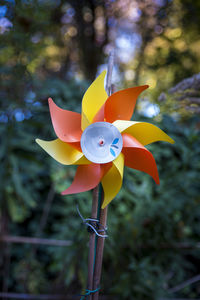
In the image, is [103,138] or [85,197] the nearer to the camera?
[103,138]

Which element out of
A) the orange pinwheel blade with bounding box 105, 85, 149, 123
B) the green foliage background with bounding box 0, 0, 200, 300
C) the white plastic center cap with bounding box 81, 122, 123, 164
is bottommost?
the green foliage background with bounding box 0, 0, 200, 300

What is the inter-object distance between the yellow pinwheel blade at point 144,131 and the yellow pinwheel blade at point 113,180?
6 cm

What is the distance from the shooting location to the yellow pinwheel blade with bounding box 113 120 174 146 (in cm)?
50

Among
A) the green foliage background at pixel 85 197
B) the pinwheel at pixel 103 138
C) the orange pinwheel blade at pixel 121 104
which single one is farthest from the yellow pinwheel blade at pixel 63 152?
the green foliage background at pixel 85 197

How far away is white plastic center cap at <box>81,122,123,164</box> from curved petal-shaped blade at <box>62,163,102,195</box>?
0.19 ft

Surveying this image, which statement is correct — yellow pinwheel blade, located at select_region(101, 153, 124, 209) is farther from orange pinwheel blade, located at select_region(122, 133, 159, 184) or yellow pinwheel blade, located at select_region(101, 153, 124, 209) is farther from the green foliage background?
the green foliage background

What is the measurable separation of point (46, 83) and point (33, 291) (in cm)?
135

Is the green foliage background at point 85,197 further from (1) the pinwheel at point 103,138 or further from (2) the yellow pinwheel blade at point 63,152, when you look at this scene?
(2) the yellow pinwheel blade at point 63,152

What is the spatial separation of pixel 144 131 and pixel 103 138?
0.35 ft

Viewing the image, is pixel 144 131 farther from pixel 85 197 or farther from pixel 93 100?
pixel 85 197

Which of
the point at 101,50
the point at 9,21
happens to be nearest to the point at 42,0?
the point at 9,21

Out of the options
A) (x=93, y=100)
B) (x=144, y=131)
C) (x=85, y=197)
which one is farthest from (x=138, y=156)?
(x=85, y=197)

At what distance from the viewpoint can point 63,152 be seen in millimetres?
517

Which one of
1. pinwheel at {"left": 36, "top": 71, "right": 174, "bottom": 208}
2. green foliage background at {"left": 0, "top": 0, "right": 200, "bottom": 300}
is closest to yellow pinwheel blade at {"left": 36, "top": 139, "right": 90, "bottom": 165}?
pinwheel at {"left": 36, "top": 71, "right": 174, "bottom": 208}
